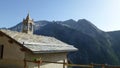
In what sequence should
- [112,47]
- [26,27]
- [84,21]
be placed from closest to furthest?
[26,27]
[112,47]
[84,21]

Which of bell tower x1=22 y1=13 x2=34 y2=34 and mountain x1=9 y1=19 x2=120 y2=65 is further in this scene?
mountain x1=9 y1=19 x2=120 y2=65

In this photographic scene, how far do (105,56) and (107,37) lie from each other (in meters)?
20.1

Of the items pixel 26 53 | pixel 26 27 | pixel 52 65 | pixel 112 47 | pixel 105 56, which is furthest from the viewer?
pixel 112 47

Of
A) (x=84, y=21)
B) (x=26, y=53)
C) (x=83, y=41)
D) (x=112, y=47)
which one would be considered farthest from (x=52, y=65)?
(x=84, y=21)

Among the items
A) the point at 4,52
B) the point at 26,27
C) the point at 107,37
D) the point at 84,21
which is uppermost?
the point at 84,21

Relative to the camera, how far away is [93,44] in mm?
116312

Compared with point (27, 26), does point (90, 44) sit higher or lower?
higher

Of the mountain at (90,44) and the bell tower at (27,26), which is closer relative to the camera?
Result: the bell tower at (27,26)

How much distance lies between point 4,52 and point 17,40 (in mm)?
1990

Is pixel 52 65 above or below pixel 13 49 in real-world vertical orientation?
below

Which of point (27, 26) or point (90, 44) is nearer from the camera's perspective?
point (27, 26)

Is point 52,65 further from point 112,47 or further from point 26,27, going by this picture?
point 112,47

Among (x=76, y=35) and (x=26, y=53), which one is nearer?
(x=26, y=53)

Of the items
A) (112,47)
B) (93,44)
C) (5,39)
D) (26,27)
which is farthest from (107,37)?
(5,39)
